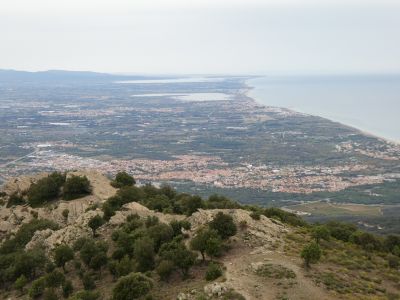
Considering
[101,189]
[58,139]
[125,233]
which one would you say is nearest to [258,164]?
[58,139]

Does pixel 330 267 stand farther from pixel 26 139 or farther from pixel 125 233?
pixel 26 139

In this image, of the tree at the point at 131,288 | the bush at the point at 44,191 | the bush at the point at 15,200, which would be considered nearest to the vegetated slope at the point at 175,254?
the tree at the point at 131,288

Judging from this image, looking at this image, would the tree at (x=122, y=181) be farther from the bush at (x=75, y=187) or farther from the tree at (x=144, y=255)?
the tree at (x=144, y=255)

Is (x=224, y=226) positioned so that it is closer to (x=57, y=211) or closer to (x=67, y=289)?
(x=67, y=289)

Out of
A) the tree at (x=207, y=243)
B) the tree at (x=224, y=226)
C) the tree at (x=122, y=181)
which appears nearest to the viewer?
the tree at (x=207, y=243)

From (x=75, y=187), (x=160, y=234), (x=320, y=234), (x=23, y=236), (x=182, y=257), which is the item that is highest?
(x=182, y=257)

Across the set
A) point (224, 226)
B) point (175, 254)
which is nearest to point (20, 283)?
point (175, 254)

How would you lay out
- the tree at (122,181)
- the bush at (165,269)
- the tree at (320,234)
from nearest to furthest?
the bush at (165,269), the tree at (320,234), the tree at (122,181)

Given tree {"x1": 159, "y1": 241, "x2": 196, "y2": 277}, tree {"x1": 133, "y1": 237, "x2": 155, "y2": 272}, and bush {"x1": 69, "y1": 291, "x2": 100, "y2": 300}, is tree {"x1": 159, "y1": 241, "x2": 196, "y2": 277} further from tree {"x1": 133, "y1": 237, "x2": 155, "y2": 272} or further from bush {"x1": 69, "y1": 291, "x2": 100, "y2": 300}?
bush {"x1": 69, "y1": 291, "x2": 100, "y2": 300}
